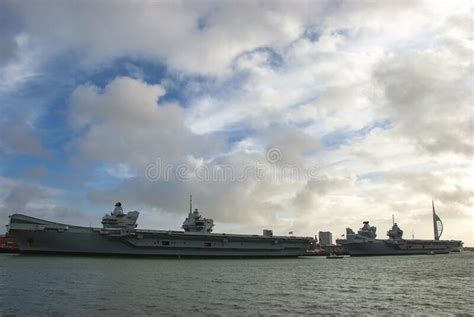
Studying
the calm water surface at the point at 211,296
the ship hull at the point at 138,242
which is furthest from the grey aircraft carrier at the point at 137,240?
the calm water surface at the point at 211,296

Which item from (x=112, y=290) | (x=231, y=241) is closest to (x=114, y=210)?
(x=231, y=241)

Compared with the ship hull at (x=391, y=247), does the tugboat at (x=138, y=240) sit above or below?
above

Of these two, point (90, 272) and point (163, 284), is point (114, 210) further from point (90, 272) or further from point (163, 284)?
point (163, 284)

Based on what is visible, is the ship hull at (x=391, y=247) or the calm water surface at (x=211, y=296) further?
the ship hull at (x=391, y=247)

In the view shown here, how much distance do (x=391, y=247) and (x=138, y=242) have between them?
6529 cm

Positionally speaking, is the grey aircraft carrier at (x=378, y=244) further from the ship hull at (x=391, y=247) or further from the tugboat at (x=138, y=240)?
the tugboat at (x=138, y=240)

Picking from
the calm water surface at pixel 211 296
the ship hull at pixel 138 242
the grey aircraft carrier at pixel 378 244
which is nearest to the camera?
the calm water surface at pixel 211 296

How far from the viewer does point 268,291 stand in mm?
26594

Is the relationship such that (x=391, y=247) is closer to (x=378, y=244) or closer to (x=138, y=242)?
(x=378, y=244)

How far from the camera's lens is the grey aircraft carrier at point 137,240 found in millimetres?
55250

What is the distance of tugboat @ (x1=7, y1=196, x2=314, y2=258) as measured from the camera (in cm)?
5528

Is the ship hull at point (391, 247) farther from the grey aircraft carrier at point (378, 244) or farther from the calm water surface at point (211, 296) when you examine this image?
the calm water surface at point (211, 296)

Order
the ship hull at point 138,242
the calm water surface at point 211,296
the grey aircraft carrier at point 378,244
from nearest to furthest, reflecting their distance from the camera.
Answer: the calm water surface at point 211,296, the ship hull at point 138,242, the grey aircraft carrier at point 378,244

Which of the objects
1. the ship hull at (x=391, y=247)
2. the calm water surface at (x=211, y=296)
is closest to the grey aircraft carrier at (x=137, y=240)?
the calm water surface at (x=211, y=296)
